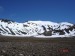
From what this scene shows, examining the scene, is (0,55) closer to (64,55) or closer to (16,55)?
(16,55)

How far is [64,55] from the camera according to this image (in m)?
21.4

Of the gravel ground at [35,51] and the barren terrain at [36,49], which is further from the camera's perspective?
the barren terrain at [36,49]

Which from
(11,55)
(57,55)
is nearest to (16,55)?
(11,55)

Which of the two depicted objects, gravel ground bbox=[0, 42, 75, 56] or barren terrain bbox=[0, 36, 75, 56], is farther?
barren terrain bbox=[0, 36, 75, 56]

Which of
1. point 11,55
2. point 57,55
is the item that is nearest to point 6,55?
point 11,55

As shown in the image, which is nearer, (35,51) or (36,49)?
(35,51)

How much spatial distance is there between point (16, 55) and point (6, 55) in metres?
0.99

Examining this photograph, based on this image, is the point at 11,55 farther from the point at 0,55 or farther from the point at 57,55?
the point at 57,55

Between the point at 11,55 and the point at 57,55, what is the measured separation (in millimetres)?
5298

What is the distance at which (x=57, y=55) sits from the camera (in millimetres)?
21328

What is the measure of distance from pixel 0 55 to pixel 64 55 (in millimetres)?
7181

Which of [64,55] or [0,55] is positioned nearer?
[0,55]

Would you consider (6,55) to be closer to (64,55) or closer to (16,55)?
(16,55)

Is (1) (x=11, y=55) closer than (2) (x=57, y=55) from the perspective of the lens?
Yes
